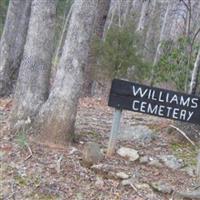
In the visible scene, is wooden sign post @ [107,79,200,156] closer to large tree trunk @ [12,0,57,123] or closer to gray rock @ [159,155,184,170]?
gray rock @ [159,155,184,170]

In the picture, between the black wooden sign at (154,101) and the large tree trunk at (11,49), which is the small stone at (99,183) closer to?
the black wooden sign at (154,101)

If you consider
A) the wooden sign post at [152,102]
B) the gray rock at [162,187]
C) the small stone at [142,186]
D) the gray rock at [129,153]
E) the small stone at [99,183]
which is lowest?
the small stone at [99,183]

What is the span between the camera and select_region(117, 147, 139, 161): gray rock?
607cm

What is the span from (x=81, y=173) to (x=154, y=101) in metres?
1.30

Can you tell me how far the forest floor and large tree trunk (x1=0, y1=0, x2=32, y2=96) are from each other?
142 inches

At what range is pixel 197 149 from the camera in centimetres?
668

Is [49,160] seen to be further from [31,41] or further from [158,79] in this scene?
[158,79]

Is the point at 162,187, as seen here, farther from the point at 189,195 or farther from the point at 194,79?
the point at 194,79

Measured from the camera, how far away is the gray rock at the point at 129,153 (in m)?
6.07

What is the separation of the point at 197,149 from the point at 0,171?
2.77 meters

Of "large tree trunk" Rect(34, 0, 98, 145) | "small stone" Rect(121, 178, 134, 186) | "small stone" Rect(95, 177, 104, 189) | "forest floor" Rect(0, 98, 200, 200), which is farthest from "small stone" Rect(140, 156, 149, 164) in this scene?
"large tree trunk" Rect(34, 0, 98, 145)

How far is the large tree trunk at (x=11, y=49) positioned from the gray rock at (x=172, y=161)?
4.92 m

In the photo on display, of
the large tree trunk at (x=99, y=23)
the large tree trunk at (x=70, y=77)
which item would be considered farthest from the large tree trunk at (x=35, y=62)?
the large tree trunk at (x=99, y=23)

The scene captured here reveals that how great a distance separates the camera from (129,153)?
6.13 m
